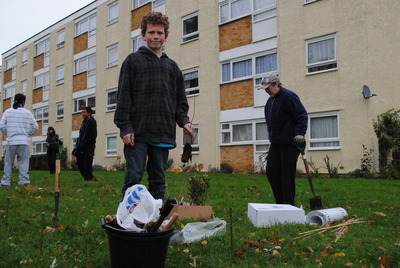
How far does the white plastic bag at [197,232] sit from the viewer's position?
3572 millimetres

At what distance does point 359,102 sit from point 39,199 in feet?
35.1

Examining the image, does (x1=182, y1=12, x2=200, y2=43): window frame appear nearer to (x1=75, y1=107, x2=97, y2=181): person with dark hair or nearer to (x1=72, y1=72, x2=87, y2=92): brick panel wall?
(x1=72, y1=72, x2=87, y2=92): brick panel wall

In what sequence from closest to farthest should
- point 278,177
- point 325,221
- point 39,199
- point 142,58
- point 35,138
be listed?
1. point 142,58
2. point 325,221
3. point 278,177
4. point 39,199
5. point 35,138

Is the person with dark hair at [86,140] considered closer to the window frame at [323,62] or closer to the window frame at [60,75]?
the window frame at [323,62]

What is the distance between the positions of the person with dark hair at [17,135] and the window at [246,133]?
31.6 ft

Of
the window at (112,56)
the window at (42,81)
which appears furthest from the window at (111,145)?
the window at (42,81)

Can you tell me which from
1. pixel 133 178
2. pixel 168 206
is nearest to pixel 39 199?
pixel 133 178

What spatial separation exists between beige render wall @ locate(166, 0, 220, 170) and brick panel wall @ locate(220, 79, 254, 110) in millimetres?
378

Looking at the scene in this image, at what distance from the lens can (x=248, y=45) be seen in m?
16.6

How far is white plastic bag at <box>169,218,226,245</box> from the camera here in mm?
3572

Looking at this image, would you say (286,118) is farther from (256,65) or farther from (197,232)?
(256,65)

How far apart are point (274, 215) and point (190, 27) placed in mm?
16169

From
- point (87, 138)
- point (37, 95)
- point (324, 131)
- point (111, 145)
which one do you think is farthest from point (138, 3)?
point (87, 138)

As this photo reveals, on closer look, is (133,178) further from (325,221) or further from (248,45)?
(248,45)
